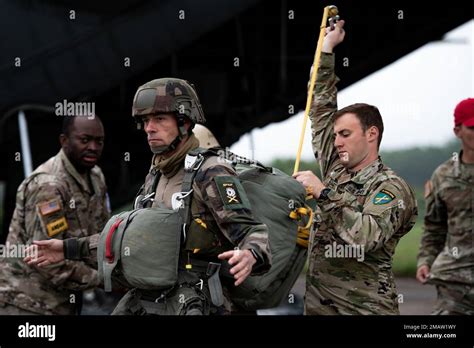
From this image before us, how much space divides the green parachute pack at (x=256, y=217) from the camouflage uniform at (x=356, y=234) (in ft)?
0.35

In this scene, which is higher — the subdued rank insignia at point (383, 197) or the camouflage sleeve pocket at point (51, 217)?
the subdued rank insignia at point (383, 197)

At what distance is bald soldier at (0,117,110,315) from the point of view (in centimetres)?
477

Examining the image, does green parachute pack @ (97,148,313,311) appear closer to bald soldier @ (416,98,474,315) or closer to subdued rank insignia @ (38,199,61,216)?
subdued rank insignia @ (38,199,61,216)

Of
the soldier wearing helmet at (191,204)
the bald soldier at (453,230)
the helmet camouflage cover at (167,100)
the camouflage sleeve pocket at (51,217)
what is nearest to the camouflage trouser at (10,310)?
the camouflage sleeve pocket at (51,217)

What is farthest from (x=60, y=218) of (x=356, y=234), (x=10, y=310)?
(x=356, y=234)

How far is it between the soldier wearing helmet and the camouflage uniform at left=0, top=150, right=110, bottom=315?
2.85 feet

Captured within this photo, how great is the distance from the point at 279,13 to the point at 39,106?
1568mm

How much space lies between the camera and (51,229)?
4.71 metres

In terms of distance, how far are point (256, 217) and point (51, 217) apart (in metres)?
1.29

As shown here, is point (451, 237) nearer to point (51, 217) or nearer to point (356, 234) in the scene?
point (356, 234)

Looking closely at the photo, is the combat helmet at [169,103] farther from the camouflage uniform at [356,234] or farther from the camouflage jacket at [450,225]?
the camouflage jacket at [450,225]

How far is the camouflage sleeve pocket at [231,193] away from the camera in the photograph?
3590mm
